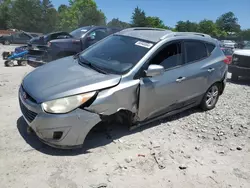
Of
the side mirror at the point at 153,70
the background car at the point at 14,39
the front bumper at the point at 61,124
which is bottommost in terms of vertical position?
the background car at the point at 14,39

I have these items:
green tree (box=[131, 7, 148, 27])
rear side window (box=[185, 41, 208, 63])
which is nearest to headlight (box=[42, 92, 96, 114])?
rear side window (box=[185, 41, 208, 63])

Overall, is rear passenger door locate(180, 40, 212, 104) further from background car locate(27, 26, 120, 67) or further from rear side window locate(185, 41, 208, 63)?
background car locate(27, 26, 120, 67)

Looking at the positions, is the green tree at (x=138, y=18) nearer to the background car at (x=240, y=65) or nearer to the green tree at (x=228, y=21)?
the background car at (x=240, y=65)

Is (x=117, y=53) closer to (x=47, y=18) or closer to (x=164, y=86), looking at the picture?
(x=164, y=86)

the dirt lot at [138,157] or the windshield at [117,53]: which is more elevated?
the windshield at [117,53]

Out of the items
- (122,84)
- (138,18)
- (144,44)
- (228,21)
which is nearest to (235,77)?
(144,44)

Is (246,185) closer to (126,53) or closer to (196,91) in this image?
(196,91)

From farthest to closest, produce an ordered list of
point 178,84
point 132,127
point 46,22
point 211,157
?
1. point 46,22
2. point 178,84
3. point 132,127
4. point 211,157

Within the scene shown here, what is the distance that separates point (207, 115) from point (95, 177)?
3.11 m

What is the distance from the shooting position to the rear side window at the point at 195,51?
4.41 meters

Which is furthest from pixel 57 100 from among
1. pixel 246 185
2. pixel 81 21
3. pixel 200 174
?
pixel 81 21

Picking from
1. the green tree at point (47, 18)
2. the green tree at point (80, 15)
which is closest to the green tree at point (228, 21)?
the green tree at point (80, 15)

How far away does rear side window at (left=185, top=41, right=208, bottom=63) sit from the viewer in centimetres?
441

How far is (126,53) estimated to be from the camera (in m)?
3.91
